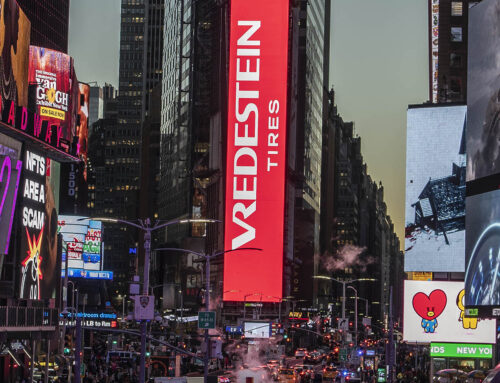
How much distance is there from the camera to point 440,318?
227 feet

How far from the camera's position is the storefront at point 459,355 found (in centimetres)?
6912

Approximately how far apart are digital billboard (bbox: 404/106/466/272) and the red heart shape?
97.8 inches

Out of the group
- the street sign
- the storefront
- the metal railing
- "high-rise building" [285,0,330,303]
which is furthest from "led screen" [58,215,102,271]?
the street sign

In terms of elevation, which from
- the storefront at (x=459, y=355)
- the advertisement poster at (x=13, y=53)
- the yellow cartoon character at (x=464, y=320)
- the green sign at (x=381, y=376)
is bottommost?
the green sign at (x=381, y=376)

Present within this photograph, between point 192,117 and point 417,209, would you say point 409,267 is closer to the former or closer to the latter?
point 417,209

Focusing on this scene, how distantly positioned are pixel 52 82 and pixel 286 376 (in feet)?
163

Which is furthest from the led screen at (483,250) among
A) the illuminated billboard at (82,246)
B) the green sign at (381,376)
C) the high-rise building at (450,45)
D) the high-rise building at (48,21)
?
the high-rise building at (48,21)

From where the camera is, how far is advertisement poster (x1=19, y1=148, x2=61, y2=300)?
51969 millimetres

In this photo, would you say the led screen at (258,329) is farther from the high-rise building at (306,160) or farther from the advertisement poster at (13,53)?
the high-rise building at (306,160)

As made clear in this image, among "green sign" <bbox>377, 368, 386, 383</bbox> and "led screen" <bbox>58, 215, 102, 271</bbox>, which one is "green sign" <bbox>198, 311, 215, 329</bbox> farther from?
"led screen" <bbox>58, 215, 102, 271</bbox>

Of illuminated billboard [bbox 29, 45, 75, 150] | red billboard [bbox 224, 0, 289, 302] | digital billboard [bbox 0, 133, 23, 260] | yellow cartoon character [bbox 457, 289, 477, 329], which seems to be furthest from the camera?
red billboard [bbox 224, 0, 289, 302]

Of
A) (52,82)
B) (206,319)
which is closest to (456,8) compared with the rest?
(52,82)

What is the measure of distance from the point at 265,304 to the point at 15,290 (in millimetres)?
81523

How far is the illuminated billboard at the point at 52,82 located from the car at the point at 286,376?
143 ft
